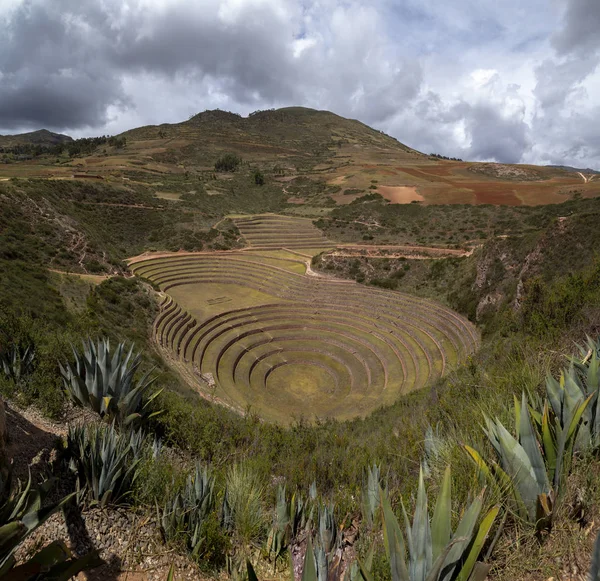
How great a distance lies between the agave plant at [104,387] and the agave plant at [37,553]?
3060mm

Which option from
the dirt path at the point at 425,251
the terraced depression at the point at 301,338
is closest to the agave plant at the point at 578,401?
the terraced depression at the point at 301,338

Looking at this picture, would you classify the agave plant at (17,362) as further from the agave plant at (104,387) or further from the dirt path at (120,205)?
the dirt path at (120,205)

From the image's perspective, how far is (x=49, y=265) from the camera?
19844 mm

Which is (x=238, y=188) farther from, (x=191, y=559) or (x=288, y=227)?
(x=191, y=559)

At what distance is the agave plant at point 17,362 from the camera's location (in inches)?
220

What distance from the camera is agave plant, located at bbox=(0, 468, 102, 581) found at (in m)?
1.94

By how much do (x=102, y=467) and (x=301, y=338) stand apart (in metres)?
17.2

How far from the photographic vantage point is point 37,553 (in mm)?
1964

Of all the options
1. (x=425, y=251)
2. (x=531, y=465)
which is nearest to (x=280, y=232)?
(x=425, y=251)

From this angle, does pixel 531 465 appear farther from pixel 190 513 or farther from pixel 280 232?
pixel 280 232

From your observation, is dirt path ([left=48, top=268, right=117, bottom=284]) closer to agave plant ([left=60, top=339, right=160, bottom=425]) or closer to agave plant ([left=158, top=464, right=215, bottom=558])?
agave plant ([left=60, top=339, right=160, bottom=425])

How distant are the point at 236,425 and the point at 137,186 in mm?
46544

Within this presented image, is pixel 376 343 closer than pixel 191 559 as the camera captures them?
No

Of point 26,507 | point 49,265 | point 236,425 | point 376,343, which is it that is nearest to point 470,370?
point 236,425
